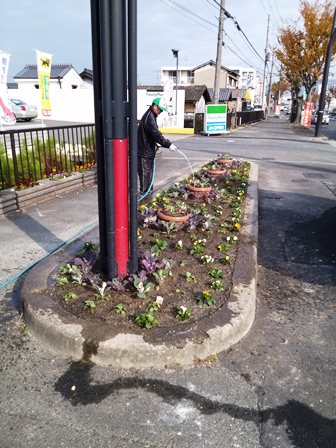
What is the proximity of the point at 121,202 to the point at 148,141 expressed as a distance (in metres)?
3.31

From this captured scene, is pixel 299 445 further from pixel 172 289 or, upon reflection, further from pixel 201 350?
pixel 172 289

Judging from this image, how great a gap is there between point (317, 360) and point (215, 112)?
71.7 feet

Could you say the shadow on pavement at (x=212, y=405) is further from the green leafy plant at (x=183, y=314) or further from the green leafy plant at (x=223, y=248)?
the green leafy plant at (x=223, y=248)

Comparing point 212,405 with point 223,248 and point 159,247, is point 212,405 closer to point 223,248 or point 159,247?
point 159,247

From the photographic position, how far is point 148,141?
6133 millimetres

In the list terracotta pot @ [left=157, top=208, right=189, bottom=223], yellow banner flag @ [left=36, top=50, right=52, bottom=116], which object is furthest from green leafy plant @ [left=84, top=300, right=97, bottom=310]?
yellow banner flag @ [left=36, top=50, right=52, bottom=116]

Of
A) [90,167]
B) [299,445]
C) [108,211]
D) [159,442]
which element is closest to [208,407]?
[159,442]

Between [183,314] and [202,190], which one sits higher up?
[202,190]

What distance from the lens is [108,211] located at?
3025 mm

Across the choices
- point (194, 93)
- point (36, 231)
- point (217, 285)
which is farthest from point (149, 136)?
point (194, 93)

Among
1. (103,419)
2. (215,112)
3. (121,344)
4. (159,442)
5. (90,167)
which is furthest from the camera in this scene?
(215,112)

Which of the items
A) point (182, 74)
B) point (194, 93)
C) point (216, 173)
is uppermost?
point (182, 74)

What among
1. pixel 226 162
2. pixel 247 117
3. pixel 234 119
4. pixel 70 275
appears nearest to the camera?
pixel 70 275

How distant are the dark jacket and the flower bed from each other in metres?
1.48
